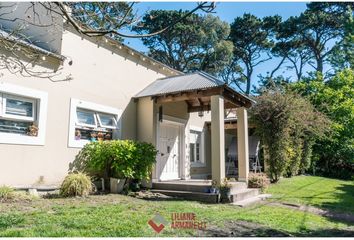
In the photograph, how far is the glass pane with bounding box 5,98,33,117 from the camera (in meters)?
7.83

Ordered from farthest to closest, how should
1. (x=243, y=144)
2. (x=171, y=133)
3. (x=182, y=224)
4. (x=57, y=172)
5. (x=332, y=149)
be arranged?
(x=332, y=149), (x=171, y=133), (x=243, y=144), (x=57, y=172), (x=182, y=224)

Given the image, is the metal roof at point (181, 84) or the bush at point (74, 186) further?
the metal roof at point (181, 84)

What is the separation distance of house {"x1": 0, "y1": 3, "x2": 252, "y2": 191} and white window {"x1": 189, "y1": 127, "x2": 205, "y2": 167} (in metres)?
1.51

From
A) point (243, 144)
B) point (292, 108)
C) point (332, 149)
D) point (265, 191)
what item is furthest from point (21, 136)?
point (332, 149)

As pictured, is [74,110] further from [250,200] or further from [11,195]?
[250,200]

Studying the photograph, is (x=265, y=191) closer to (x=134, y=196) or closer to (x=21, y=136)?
(x=134, y=196)

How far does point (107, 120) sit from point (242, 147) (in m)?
5.20

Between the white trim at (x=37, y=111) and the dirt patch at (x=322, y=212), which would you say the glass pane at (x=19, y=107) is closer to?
the white trim at (x=37, y=111)

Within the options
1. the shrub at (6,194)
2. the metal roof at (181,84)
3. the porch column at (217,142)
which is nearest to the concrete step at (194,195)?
the porch column at (217,142)

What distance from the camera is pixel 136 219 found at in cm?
594

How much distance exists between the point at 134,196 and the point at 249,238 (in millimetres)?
4629

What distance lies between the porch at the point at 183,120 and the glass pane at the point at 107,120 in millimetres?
1094

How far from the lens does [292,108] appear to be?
14453 millimetres

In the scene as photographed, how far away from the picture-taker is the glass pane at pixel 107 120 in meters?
10.6
